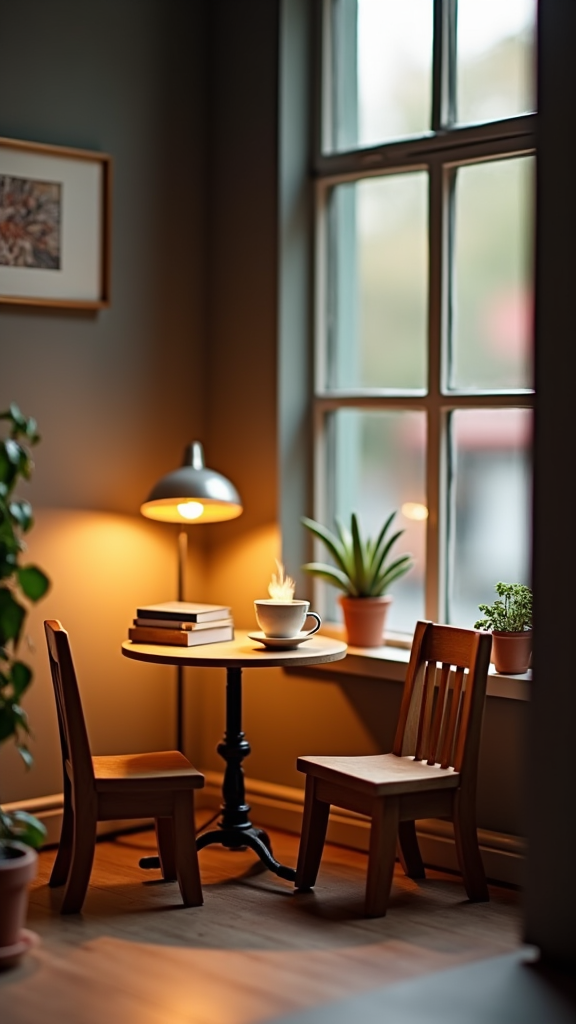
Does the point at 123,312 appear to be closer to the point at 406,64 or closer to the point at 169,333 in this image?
the point at 169,333

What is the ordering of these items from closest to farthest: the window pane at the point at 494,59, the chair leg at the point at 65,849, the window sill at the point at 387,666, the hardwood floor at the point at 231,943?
the hardwood floor at the point at 231,943
the chair leg at the point at 65,849
the window sill at the point at 387,666
the window pane at the point at 494,59

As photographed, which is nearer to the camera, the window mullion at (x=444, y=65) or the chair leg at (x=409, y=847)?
the chair leg at (x=409, y=847)

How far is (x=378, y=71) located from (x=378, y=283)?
71cm

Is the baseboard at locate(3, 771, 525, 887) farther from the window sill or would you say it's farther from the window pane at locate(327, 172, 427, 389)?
the window pane at locate(327, 172, 427, 389)

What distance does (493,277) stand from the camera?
4.46 metres

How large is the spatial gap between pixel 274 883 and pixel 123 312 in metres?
1.98

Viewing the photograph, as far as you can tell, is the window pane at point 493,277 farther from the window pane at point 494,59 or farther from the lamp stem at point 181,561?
the lamp stem at point 181,561

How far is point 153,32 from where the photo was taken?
484cm

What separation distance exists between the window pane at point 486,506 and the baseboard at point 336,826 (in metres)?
0.70

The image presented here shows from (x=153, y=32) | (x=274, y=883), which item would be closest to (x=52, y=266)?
(x=153, y=32)

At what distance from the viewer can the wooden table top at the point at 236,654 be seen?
13.3 ft

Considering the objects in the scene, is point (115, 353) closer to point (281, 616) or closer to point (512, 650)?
point (281, 616)

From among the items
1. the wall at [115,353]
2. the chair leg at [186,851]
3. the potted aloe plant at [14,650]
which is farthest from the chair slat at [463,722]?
the wall at [115,353]

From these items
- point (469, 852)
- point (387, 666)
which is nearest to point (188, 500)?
point (387, 666)
